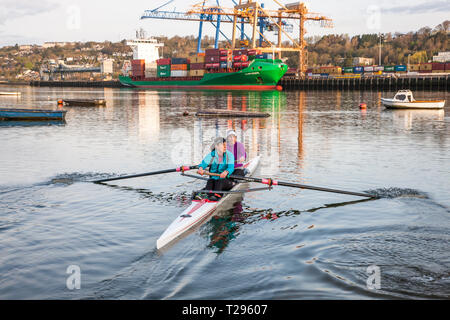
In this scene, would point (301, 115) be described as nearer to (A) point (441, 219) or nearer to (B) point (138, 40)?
(A) point (441, 219)

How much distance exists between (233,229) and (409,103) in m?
41.4

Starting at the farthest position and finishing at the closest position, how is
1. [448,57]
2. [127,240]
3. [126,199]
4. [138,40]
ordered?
[448,57] < [138,40] < [126,199] < [127,240]

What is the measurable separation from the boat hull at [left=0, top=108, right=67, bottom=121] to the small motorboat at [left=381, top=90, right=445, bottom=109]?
34.3m

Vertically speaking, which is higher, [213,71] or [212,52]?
[212,52]

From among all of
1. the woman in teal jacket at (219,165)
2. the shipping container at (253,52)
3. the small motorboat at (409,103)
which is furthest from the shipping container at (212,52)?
the woman in teal jacket at (219,165)

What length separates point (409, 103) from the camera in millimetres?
47219

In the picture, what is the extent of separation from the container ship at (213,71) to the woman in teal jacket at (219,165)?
299 feet

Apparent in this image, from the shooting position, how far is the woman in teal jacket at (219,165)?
12766mm

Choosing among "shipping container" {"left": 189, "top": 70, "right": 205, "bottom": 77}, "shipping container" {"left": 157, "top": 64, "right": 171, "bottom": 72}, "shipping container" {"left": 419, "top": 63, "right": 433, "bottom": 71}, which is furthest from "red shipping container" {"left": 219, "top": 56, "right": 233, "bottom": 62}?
"shipping container" {"left": 419, "top": 63, "right": 433, "bottom": 71}

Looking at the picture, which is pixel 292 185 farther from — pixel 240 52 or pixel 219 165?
pixel 240 52

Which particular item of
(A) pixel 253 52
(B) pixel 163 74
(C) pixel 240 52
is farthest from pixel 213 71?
(B) pixel 163 74

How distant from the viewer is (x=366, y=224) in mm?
11859
